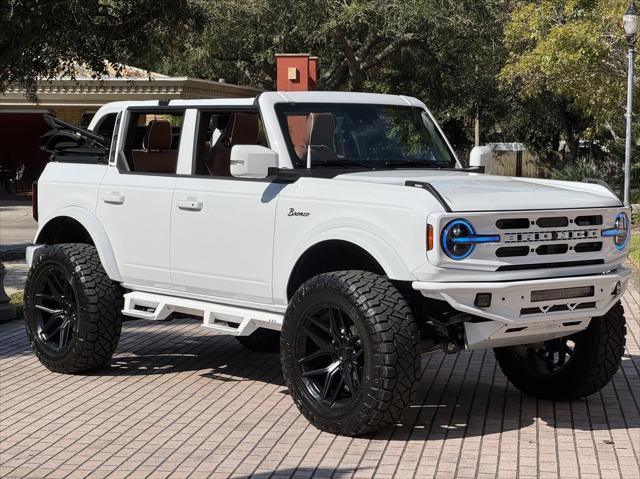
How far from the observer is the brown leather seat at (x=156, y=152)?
29.8 feet

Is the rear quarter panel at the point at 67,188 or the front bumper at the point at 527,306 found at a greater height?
the rear quarter panel at the point at 67,188

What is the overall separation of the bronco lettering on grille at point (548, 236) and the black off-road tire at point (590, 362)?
0.74 metres

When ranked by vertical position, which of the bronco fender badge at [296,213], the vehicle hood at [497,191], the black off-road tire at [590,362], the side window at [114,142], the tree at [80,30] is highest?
the tree at [80,30]

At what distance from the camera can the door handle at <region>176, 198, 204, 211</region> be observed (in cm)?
809

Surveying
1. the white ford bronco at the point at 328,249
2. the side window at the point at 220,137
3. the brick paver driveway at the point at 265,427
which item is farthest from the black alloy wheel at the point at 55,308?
the side window at the point at 220,137

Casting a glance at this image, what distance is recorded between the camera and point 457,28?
33.8 meters

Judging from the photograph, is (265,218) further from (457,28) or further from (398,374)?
(457,28)

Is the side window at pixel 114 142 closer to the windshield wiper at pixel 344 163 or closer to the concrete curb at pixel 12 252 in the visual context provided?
the windshield wiper at pixel 344 163

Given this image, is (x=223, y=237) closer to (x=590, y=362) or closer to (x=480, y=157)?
(x=480, y=157)

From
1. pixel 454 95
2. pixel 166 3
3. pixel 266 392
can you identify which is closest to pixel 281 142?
pixel 266 392

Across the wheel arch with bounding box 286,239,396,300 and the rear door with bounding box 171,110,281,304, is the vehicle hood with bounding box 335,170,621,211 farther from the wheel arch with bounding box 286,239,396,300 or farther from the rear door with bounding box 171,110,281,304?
the rear door with bounding box 171,110,281,304

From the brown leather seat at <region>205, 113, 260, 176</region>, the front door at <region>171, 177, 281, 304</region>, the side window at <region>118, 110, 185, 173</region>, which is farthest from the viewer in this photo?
the side window at <region>118, 110, 185, 173</region>

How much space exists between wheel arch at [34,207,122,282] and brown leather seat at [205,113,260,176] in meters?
1.04

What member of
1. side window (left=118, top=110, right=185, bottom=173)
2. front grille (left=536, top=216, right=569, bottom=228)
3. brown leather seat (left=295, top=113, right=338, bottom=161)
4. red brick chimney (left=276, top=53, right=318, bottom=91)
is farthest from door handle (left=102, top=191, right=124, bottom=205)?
red brick chimney (left=276, top=53, right=318, bottom=91)
